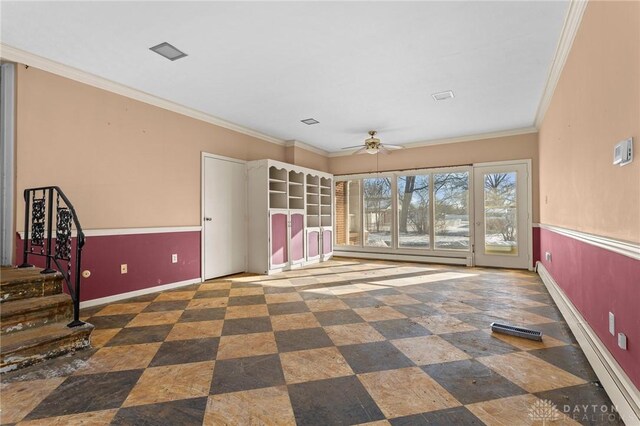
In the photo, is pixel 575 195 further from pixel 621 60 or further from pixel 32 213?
pixel 32 213

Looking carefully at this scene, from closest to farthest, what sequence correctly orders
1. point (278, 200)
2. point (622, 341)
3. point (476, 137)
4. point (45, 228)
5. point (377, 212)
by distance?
1. point (622, 341)
2. point (45, 228)
3. point (278, 200)
4. point (476, 137)
5. point (377, 212)

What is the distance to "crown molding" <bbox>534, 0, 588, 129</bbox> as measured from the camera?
248cm

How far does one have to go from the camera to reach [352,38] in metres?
2.94

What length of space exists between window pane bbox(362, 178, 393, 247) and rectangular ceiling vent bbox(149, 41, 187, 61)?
208 inches

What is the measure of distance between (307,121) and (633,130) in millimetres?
4467

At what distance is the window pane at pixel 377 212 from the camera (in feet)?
24.4

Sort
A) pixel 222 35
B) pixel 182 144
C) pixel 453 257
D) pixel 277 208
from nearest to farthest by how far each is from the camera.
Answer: pixel 222 35, pixel 182 144, pixel 277 208, pixel 453 257

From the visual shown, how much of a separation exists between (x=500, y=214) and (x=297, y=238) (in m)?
4.08

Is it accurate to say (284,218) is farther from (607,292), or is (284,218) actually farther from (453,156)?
(607,292)

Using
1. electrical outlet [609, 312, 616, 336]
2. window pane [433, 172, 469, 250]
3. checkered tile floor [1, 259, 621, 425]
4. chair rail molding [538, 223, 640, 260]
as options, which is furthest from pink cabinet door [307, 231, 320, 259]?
electrical outlet [609, 312, 616, 336]

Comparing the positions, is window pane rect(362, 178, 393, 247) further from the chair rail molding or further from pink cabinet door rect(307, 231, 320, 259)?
the chair rail molding

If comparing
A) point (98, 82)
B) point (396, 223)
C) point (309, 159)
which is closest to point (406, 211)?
point (396, 223)

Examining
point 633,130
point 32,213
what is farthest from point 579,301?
point 32,213

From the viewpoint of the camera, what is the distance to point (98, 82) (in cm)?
376
